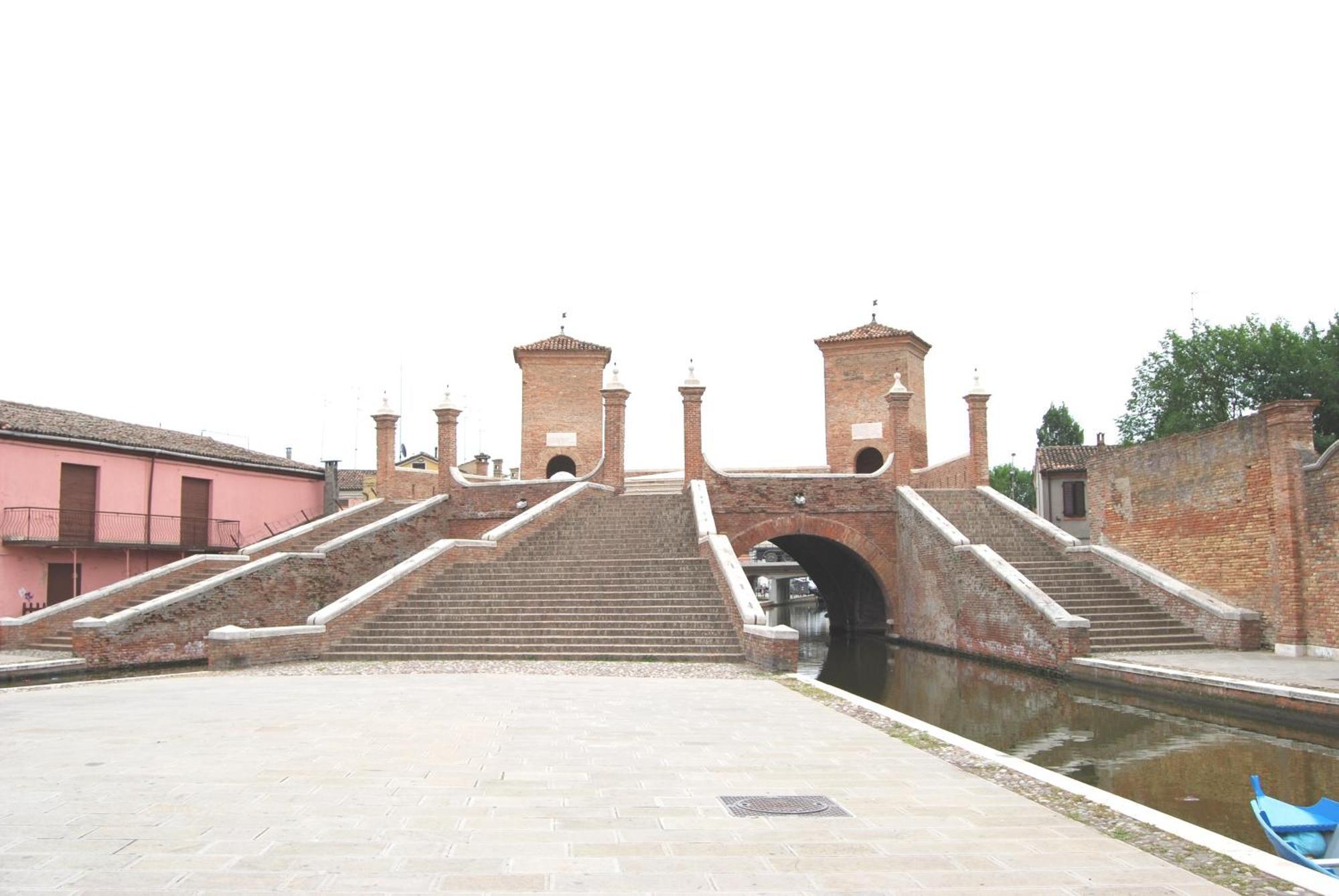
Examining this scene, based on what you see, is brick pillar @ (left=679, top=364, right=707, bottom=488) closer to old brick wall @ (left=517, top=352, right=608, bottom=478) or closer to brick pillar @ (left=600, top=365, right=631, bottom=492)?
brick pillar @ (left=600, top=365, right=631, bottom=492)

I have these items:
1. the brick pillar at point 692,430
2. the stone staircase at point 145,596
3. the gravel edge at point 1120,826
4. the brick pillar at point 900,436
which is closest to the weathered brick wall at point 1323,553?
the gravel edge at point 1120,826

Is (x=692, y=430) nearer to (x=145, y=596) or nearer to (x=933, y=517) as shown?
A: (x=933, y=517)

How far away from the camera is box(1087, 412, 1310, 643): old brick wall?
14.3 m

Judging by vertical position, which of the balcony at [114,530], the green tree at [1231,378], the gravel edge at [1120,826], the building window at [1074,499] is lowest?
the gravel edge at [1120,826]

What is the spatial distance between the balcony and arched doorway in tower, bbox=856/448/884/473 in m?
18.2

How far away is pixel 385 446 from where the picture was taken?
25141 millimetres

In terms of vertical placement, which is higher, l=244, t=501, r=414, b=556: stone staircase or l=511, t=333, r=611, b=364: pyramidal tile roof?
l=511, t=333, r=611, b=364: pyramidal tile roof

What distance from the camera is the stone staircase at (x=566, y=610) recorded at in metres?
13.8

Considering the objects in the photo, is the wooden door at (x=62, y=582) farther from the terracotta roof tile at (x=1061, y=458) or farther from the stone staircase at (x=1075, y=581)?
the terracotta roof tile at (x=1061, y=458)

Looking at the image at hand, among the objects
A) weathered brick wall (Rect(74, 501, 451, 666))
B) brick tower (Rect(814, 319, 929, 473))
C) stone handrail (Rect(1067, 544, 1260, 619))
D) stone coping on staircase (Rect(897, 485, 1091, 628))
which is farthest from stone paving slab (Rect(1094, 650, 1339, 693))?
brick tower (Rect(814, 319, 929, 473))

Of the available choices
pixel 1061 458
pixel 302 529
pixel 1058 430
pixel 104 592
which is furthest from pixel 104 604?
pixel 1058 430

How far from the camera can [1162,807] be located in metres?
7.18

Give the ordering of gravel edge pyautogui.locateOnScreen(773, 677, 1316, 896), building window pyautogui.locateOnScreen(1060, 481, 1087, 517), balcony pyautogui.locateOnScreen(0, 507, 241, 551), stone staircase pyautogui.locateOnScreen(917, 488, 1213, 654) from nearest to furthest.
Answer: gravel edge pyautogui.locateOnScreen(773, 677, 1316, 896) → stone staircase pyautogui.locateOnScreen(917, 488, 1213, 654) → balcony pyautogui.locateOnScreen(0, 507, 241, 551) → building window pyautogui.locateOnScreen(1060, 481, 1087, 517)

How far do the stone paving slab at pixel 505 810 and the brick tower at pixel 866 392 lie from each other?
22.2 m
